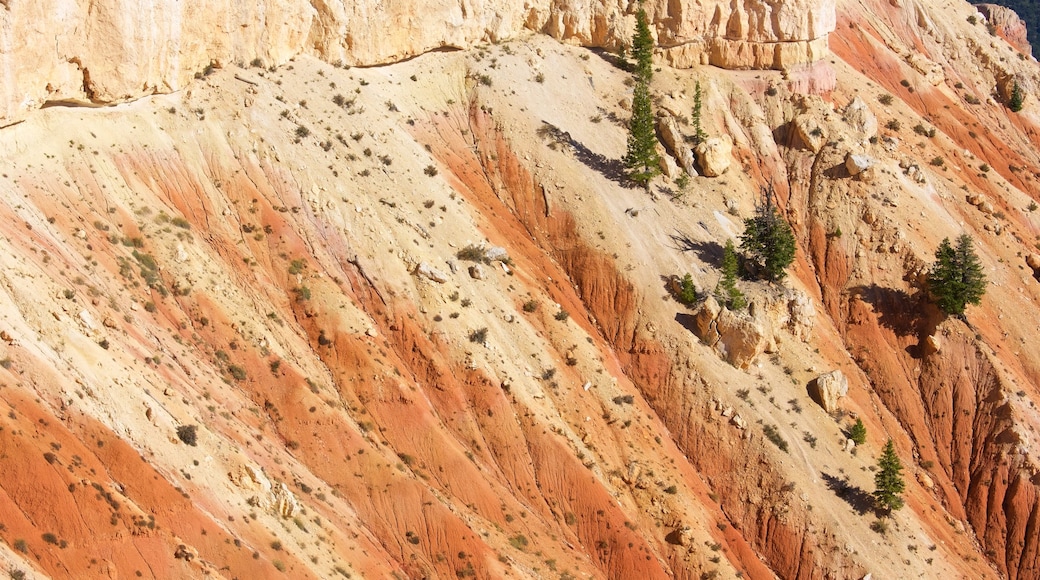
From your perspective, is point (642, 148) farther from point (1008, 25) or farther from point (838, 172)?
point (1008, 25)

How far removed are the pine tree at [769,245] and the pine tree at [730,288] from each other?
152 cm

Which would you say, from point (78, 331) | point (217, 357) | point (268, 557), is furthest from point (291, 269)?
point (268, 557)

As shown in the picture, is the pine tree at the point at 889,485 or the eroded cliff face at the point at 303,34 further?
the pine tree at the point at 889,485

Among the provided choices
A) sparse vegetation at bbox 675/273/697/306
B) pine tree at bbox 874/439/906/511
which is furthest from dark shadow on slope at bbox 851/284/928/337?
sparse vegetation at bbox 675/273/697/306

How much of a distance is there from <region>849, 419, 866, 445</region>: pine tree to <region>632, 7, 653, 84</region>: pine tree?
22.2 m

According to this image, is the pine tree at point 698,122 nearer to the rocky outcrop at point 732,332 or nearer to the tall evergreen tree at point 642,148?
the tall evergreen tree at point 642,148

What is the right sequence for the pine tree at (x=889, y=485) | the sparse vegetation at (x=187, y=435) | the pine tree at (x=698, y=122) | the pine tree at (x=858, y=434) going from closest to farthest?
the sparse vegetation at (x=187, y=435) → the pine tree at (x=889, y=485) → the pine tree at (x=858, y=434) → the pine tree at (x=698, y=122)

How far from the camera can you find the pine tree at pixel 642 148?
2317 inches

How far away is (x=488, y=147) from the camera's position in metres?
59.8

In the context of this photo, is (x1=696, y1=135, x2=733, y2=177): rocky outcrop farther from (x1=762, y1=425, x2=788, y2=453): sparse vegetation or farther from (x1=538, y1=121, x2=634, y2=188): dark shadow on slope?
(x1=762, y1=425, x2=788, y2=453): sparse vegetation

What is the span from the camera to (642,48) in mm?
64688

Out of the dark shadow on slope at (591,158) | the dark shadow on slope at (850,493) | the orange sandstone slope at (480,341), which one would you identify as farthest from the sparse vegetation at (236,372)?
the dark shadow on slope at (850,493)

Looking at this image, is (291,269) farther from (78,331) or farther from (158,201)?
(78,331)

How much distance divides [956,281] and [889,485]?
38.6 ft
